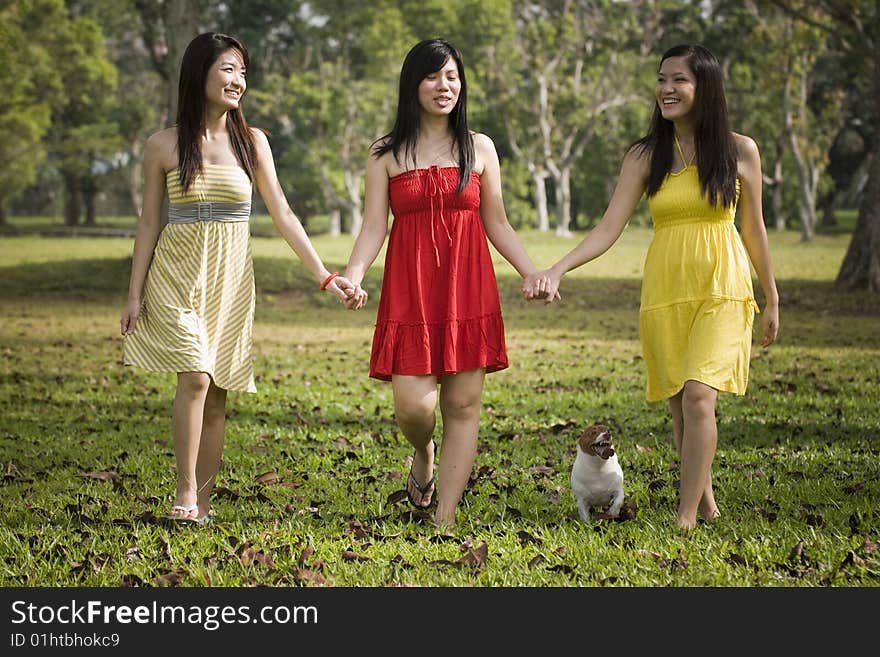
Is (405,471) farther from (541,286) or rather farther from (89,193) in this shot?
(89,193)

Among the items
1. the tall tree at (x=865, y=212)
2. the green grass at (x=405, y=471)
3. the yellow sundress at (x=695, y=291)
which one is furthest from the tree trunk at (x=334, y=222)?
the yellow sundress at (x=695, y=291)

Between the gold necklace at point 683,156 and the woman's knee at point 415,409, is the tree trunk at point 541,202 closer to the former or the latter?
the gold necklace at point 683,156

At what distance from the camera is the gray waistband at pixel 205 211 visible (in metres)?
5.25

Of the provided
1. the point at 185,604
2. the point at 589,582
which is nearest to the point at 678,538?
the point at 589,582

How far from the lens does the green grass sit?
182 inches

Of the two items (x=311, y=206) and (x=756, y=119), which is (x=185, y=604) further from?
(x=311, y=206)

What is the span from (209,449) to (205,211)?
3.72 feet

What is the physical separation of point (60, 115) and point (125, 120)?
4157 millimetres

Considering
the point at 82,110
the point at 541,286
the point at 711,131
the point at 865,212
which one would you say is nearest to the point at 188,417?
the point at 541,286

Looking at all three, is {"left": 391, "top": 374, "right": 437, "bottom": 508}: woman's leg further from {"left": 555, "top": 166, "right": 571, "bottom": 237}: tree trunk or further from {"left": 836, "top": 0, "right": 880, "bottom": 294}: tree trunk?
{"left": 555, "top": 166, "right": 571, "bottom": 237}: tree trunk

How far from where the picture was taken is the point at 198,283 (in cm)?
527

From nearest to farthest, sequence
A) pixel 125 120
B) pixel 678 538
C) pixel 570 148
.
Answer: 1. pixel 678 538
2. pixel 570 148
3. pixel 125 120

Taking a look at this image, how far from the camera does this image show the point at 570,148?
4259 centimetres

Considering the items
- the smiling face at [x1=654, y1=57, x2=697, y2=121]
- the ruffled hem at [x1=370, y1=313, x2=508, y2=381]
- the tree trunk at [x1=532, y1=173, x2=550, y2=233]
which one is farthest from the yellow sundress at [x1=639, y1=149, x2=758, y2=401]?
the tree trunk at [x1=532, y1=173, x2=550, y2=233]
